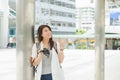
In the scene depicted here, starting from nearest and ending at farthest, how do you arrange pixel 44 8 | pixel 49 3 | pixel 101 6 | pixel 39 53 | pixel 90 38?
pixel 39 53
pixel 101 6
pixel 90 38
pixel 44 8
pixel 49 3

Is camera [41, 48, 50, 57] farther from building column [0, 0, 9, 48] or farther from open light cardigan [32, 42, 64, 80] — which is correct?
building column [0, 0, 9, 48]

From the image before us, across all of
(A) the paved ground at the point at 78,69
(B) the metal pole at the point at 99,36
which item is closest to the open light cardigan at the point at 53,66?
(B) the metal pole at the point at 99,36

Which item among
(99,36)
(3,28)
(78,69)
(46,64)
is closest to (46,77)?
(46,64)

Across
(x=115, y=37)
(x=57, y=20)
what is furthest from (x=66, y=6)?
(x=115, y=37)

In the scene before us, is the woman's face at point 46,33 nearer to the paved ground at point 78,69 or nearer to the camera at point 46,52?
the camera at point 46,52

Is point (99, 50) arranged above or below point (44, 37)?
below

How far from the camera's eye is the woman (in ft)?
11.4

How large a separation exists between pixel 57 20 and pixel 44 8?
750cm

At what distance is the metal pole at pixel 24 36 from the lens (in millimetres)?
3367

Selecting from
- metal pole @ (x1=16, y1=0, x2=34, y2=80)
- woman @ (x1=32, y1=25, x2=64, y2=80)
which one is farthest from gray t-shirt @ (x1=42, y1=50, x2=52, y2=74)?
metal pole @ (x1=16, y1=0, x2=34, y2=80)

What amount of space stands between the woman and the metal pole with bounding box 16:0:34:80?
10cm

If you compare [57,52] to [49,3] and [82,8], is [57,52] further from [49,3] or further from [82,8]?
[82,8]

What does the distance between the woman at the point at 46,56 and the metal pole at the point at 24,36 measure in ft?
0.31

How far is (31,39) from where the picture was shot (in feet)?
11.4
